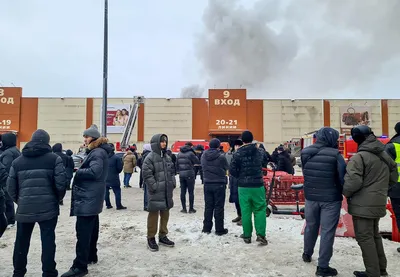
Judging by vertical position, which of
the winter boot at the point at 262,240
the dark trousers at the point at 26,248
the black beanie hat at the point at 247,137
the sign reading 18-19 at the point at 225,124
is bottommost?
the winter boot at the point at 262,240

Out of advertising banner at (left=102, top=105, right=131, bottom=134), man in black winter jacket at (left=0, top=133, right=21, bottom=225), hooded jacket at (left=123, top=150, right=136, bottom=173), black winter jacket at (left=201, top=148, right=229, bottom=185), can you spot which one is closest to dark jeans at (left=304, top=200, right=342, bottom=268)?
black winter jacket at (left=201, top=148, right=229, bottom=185)

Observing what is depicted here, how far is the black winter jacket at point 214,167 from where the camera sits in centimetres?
614

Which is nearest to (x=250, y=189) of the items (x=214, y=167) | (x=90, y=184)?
(x=214, y=167)

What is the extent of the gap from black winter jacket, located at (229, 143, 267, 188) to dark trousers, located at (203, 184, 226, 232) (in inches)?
26.7

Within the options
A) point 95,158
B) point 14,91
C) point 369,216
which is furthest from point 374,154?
point 14,91

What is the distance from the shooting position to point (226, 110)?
3362 centimetres

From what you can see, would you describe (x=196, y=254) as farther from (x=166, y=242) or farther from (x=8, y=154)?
(x=8, y=154)

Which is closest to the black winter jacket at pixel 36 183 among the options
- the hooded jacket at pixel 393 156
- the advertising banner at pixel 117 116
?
the hooded jacket at pixel 393 156

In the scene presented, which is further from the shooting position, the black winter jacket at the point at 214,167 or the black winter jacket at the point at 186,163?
the black winter jacket at the point at 186,163

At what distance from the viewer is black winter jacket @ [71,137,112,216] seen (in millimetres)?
4023

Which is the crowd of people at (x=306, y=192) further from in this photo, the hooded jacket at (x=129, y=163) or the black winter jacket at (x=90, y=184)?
the hooded jacket at (x=129, y=163)

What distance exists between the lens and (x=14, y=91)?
34344mm

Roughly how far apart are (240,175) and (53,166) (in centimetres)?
301

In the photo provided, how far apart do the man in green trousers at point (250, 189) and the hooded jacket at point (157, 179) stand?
122 cm
